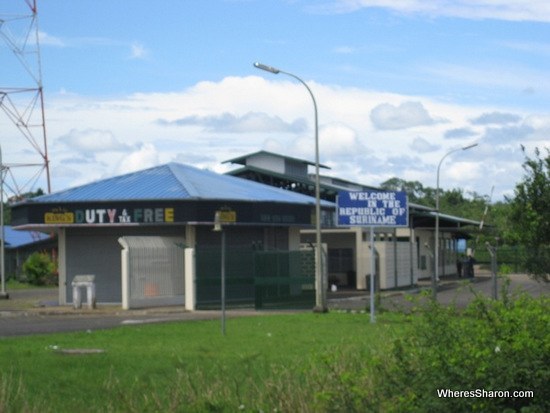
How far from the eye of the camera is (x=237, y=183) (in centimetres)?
4684

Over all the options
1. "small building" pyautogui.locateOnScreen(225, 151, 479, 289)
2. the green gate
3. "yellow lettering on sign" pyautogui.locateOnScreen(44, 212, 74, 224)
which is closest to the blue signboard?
the green gate

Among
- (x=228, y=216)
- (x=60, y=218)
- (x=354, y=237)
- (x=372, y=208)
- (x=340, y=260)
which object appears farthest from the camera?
(x=340, y=260)

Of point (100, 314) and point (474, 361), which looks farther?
point (100, 314)

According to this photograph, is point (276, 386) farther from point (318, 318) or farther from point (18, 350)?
point (318, 318)

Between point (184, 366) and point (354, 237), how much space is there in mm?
39944

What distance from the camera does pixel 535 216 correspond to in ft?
71.9

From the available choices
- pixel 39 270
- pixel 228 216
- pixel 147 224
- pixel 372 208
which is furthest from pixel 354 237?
pixel 372 208

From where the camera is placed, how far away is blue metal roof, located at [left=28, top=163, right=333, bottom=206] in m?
40.4

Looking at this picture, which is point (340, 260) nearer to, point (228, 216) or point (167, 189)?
point (228, 216)

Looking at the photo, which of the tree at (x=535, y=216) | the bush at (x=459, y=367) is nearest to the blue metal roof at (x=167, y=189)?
the tree at (x=535, y=216)

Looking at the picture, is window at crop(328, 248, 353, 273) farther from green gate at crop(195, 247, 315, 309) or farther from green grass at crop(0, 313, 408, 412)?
green grass at crop(0, 313, 408, 412)

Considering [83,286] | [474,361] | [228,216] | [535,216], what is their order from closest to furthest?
[474,361] < [535,216] < [83,286] < [228,216]

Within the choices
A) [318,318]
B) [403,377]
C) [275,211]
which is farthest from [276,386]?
[275,211]

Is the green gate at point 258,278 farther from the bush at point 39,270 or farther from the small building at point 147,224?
the bush at point 39,270
